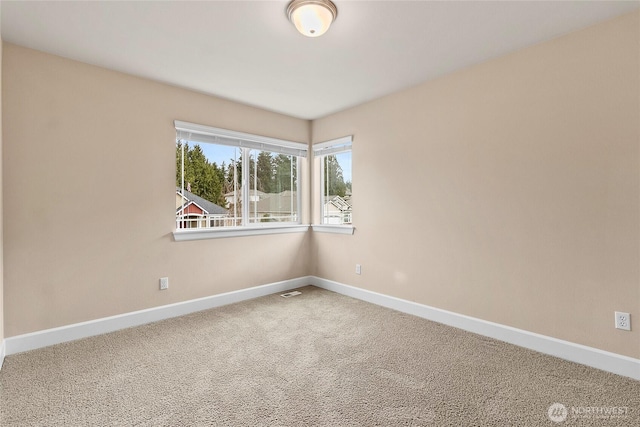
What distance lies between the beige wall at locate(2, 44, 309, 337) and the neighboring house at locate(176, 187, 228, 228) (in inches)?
5.7

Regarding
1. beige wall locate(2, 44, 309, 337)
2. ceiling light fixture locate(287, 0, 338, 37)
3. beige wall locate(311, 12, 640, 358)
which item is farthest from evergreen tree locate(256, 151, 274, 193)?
ceiling light fixture locate(287, 0, 338, 37)

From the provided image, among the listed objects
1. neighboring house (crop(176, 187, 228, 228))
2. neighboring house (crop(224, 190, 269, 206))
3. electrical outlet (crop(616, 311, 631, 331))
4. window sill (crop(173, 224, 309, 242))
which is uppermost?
neighboring house (crop(224, 190, 269, 206))

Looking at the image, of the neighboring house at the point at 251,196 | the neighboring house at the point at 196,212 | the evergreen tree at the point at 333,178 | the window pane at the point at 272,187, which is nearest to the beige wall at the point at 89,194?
the neighboring house at the point at 196,212

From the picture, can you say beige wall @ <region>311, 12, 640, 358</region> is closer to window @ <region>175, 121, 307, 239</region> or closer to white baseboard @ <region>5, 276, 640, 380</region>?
white baseboard @ <region>5, 276, 640, 380</region>

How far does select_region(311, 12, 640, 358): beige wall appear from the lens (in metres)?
2.07

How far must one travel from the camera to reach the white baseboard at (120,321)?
7.87ft

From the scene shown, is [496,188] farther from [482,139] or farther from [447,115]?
[447,115]

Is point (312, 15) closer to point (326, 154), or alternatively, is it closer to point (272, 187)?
point (326, 154)

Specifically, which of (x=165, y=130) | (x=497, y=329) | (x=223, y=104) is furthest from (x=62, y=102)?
(x=497, y=329)

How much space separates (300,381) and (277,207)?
252 cm

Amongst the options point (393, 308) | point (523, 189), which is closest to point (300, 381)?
point (393, 308)

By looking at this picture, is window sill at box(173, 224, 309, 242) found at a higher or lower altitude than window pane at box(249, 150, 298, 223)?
lower

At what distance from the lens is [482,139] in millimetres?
2697

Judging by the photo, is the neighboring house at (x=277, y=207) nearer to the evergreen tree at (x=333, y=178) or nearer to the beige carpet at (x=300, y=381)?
the evergreen tree at (x=333, y=178)
